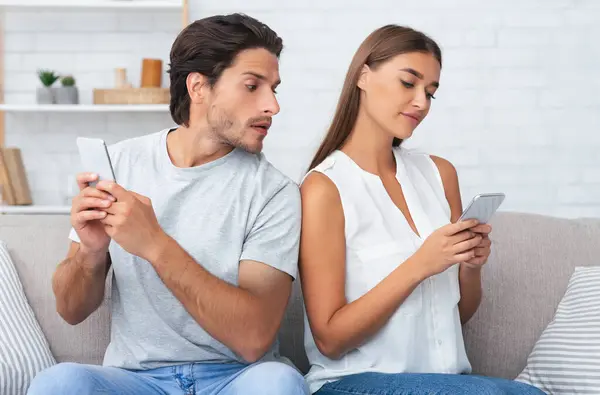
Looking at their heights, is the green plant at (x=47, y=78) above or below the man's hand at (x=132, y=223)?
above

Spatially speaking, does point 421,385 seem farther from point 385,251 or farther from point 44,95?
point 44,95

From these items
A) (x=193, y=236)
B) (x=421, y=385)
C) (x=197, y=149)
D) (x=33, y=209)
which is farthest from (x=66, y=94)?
(x=421, y=385)

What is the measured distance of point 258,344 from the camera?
1.66m

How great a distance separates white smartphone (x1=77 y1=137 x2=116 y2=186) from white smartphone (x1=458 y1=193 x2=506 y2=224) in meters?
0.68

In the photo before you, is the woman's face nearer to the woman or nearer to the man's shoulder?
the woman

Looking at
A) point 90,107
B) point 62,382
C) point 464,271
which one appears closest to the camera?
point 62,382

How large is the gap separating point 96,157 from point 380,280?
2.17 feet

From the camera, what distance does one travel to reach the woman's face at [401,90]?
6.24 ft

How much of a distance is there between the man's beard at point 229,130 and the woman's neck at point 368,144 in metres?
0.26

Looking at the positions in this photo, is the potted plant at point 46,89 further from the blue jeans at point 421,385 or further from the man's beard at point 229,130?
the blue jeans at point 421,385

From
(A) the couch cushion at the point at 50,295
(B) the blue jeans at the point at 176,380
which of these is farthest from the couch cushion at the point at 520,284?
(A) the couch cushion at the point at 50,295

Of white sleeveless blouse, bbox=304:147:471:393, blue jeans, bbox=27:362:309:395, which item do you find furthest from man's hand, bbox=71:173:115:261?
white sleeveless blouse, bbox=304:147:471:393

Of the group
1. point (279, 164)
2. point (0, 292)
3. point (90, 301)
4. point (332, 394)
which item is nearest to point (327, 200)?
point (332, 394)

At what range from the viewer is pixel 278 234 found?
1.74 meters
